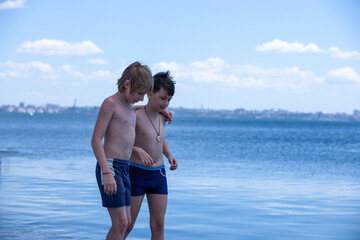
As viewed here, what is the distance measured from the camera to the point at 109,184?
12.0ft

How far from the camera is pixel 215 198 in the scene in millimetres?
9367

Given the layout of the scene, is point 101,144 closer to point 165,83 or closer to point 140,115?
point 140,115

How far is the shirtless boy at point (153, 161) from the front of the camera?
13.8 ft

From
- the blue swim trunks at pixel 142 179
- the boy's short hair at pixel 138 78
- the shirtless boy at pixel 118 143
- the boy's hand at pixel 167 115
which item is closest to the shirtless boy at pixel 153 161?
the blue swim trunks at pixel 142 179

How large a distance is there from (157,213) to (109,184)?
0.71 meters

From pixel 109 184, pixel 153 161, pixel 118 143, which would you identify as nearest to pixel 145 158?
pixel 153 161

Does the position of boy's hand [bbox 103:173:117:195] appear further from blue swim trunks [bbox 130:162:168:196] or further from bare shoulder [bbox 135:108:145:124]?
bare shoulder [bbox 135:108:145:124]

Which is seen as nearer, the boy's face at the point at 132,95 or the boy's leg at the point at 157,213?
the boy's face at the point at 132,95

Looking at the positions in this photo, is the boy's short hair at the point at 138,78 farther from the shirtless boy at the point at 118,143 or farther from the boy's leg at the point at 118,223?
the boy's leg at the point at 118,223

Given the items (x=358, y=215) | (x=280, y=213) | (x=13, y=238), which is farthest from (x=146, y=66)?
(x=358, y=215)

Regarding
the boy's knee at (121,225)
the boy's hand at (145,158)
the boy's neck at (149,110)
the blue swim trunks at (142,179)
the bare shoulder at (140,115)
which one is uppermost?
the boy's neck at (149,110)

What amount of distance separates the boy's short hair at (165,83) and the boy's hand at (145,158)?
0.51m

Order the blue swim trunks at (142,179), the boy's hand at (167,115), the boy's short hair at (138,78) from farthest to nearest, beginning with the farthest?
the boy's hand at (167,115) < the blue swim trunks at (142,179) < the boy's short hair at (138,78)

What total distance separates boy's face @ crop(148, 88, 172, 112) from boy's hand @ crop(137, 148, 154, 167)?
410mm
